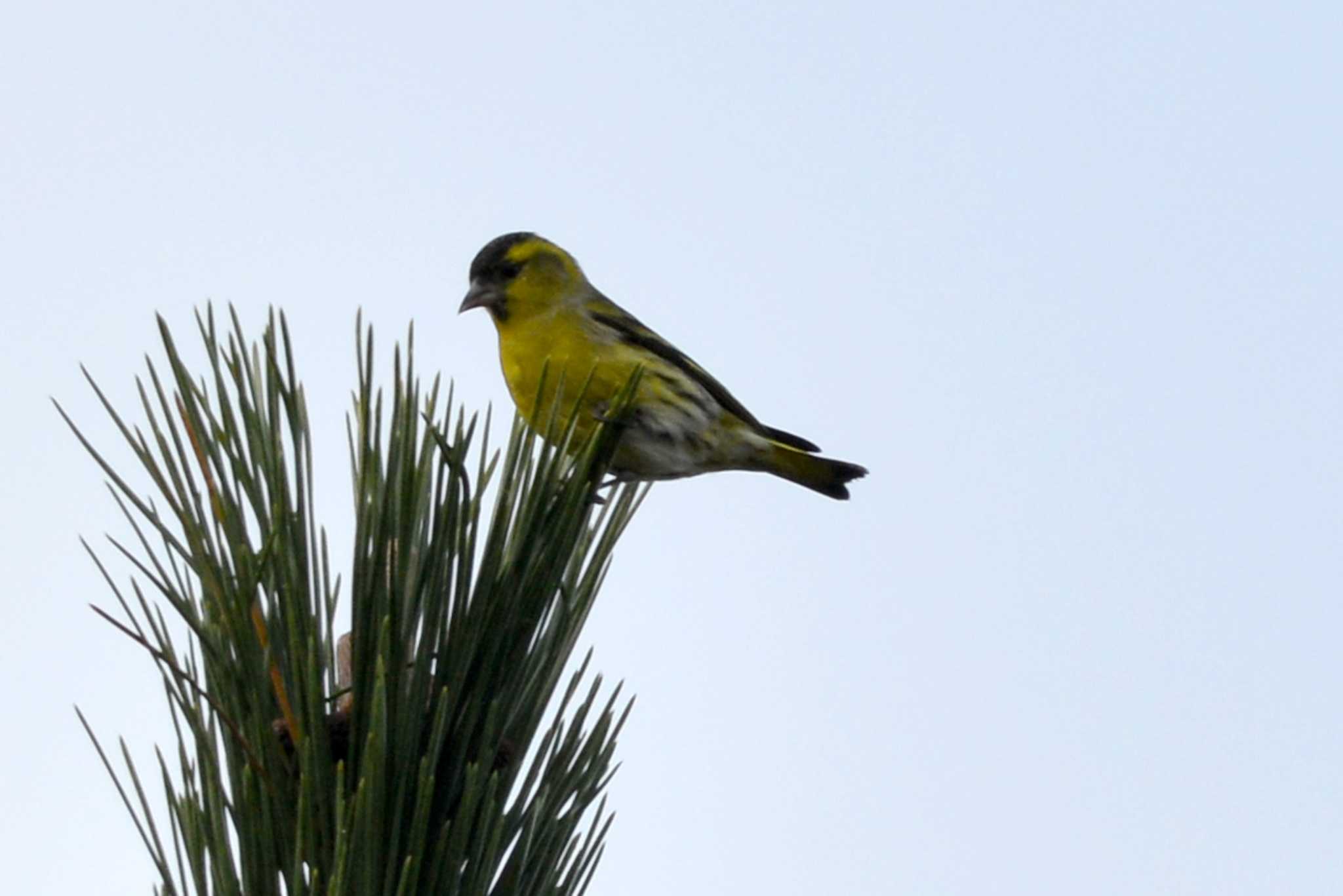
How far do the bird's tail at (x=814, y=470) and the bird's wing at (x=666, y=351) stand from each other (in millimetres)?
36

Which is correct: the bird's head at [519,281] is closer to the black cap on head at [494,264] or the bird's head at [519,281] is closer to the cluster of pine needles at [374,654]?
the black cap on head at [494,264]

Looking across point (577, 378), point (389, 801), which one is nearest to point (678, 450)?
point (577, 378)

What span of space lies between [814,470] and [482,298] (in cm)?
108

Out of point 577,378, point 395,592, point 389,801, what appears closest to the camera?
point 389,801

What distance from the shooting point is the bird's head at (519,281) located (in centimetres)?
395

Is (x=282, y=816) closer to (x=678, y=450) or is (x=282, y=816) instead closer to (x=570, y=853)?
(x=570, y=853)

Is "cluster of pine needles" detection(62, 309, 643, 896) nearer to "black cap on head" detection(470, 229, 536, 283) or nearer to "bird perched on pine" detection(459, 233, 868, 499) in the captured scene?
"bird perched on pine" detection(459, 233, 868, 499)

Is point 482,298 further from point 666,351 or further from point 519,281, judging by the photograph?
point 666,351

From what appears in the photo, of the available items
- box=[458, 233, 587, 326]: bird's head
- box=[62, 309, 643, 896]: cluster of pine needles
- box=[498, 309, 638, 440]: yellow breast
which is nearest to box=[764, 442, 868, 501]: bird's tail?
box=[498, 309, 638, 440]: yellow breast

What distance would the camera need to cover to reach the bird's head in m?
3.95

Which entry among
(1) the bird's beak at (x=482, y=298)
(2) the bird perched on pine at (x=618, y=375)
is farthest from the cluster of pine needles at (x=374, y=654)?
(1) the bird's beak at (x=482, y=298)

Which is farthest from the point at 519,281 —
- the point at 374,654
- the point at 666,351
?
the point at 374,654

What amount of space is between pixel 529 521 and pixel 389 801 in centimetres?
37

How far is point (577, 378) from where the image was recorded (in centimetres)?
363
